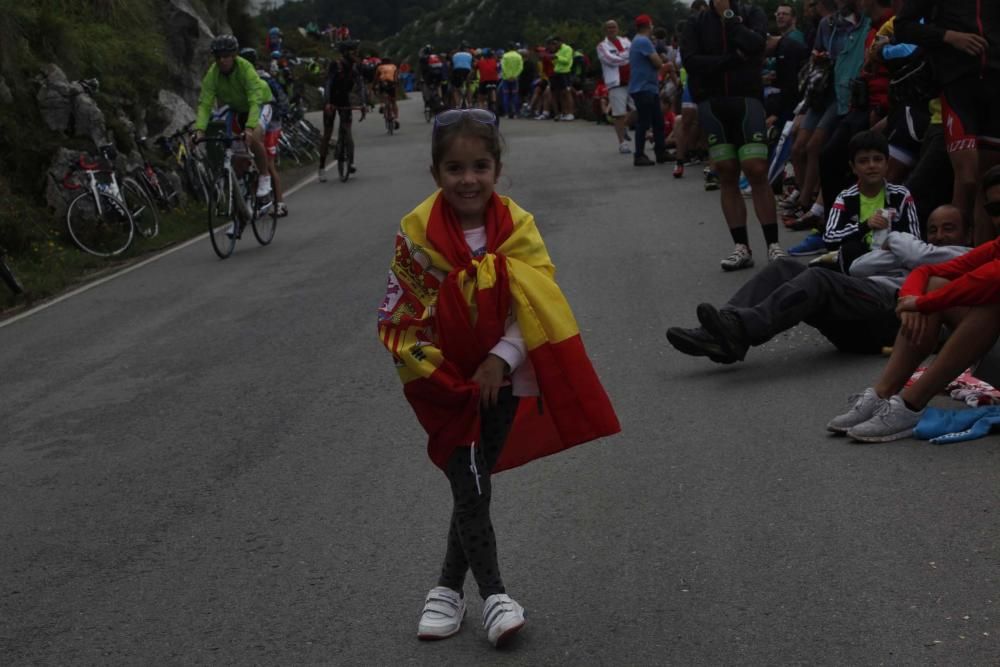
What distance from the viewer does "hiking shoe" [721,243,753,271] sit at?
11.2 meters

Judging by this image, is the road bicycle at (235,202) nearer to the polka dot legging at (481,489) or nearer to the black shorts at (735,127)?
the black shorts at (735,127)

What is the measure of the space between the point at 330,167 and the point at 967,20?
18.8 m

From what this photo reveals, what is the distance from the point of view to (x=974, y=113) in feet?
29.9

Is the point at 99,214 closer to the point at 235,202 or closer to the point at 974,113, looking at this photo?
the point at 235,202

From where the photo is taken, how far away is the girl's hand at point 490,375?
4.36 m

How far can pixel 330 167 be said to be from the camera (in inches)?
1059

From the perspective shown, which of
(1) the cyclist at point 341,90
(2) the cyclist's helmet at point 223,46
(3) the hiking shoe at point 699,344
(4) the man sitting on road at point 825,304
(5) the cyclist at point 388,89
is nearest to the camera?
(4) the man sitting on road at point 825,304

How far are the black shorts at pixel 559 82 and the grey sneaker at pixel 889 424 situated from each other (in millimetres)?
29627

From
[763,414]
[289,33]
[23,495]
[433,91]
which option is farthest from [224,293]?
[289,33]

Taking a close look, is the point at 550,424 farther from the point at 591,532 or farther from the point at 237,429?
the point at 237,429

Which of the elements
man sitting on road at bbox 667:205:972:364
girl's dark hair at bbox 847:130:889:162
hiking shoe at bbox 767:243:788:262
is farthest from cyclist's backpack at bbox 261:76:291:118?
man sitting on road at bbox 667:205:972:364

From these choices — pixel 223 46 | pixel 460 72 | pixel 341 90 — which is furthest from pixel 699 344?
pixel 460 72

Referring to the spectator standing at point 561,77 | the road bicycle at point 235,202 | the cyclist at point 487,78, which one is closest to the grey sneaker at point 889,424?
the road bicycle at point 235,202

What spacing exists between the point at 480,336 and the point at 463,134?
608mm
